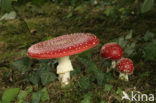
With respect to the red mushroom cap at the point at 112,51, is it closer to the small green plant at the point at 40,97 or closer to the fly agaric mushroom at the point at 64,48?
the fly agaric mushroom at the point at 64,48

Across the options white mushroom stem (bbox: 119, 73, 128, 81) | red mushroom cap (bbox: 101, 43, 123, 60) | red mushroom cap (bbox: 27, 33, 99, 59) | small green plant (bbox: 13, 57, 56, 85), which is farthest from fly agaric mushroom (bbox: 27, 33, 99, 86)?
white mushroom stem (bbox: 119, 73, 128, 81)

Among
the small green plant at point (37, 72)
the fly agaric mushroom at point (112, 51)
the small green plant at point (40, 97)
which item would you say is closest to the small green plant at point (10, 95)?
the small green plant at point (40, 97)

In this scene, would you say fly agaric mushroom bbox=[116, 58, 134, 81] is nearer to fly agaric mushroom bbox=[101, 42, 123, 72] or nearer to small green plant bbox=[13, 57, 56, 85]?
fly agaric mushroom bbox=[101, 42, 123, 72]

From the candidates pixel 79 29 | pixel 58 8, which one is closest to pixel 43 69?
pixel 79 29

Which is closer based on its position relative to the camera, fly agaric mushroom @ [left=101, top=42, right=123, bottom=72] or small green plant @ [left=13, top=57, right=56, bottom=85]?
small green plant @ [left=13, top=57, right=56, bottom=85]

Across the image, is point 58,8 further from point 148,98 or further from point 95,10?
point 148,98

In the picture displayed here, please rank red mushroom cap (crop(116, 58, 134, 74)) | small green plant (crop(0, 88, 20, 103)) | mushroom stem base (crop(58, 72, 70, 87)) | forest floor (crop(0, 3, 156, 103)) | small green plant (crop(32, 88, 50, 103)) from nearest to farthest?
small green plant (crop(0, 88, 20, 103)) → small green plant (crop(32, 88, 50, 103)) → forest floor (crop(0, 3, 156, 103)) → mushroom stem base (crop(58, 72, 70, 87)) → red mushroom cap (crop(116, 58, 134, 74))

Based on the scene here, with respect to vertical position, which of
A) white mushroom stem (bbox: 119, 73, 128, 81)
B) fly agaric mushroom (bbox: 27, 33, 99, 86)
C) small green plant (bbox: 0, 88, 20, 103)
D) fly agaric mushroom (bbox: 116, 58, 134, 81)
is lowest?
white mushroom stem (bbox: 119, 73, 128, 81)

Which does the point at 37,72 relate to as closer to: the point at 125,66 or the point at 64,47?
the point at 64,47
